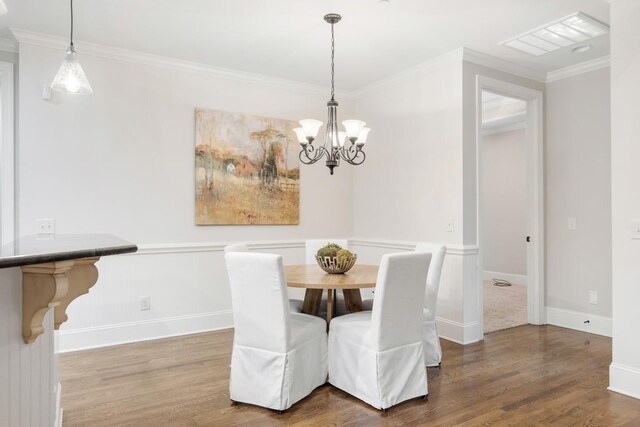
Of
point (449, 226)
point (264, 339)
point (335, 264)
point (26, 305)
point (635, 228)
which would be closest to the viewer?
point (26, 305)

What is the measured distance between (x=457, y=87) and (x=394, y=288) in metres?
2.20

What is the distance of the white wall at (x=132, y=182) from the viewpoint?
3.47 metres

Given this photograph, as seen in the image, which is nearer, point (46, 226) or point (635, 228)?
point (635, 228)

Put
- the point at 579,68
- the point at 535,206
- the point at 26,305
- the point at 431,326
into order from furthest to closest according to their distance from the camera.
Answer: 1. the point at 535,206
2. the point at 579,68
3. the point at 431,326
4. the point at 26,305

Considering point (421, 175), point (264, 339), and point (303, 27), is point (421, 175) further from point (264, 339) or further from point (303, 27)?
point (264, 339)

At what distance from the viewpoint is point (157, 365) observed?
10.6ft

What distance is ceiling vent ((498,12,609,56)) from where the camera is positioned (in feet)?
10.4

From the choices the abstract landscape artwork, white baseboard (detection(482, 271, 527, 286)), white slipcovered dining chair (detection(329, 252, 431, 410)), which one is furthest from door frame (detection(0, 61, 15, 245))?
white baseboard (detection(482, 271, 527, 286))

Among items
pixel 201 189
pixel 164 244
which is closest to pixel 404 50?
pixel 201 189

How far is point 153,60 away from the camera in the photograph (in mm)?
3904

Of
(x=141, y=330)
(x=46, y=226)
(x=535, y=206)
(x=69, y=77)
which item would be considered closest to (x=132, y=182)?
(x=46, y=226)

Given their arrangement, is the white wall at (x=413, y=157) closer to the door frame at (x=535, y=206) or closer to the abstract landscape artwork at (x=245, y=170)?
the abstract landscape artwork at (x=245, y=170)

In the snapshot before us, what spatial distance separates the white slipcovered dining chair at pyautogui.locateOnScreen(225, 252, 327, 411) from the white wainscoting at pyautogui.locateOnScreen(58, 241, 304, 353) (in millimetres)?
1648

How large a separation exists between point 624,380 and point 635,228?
96 centimetres
